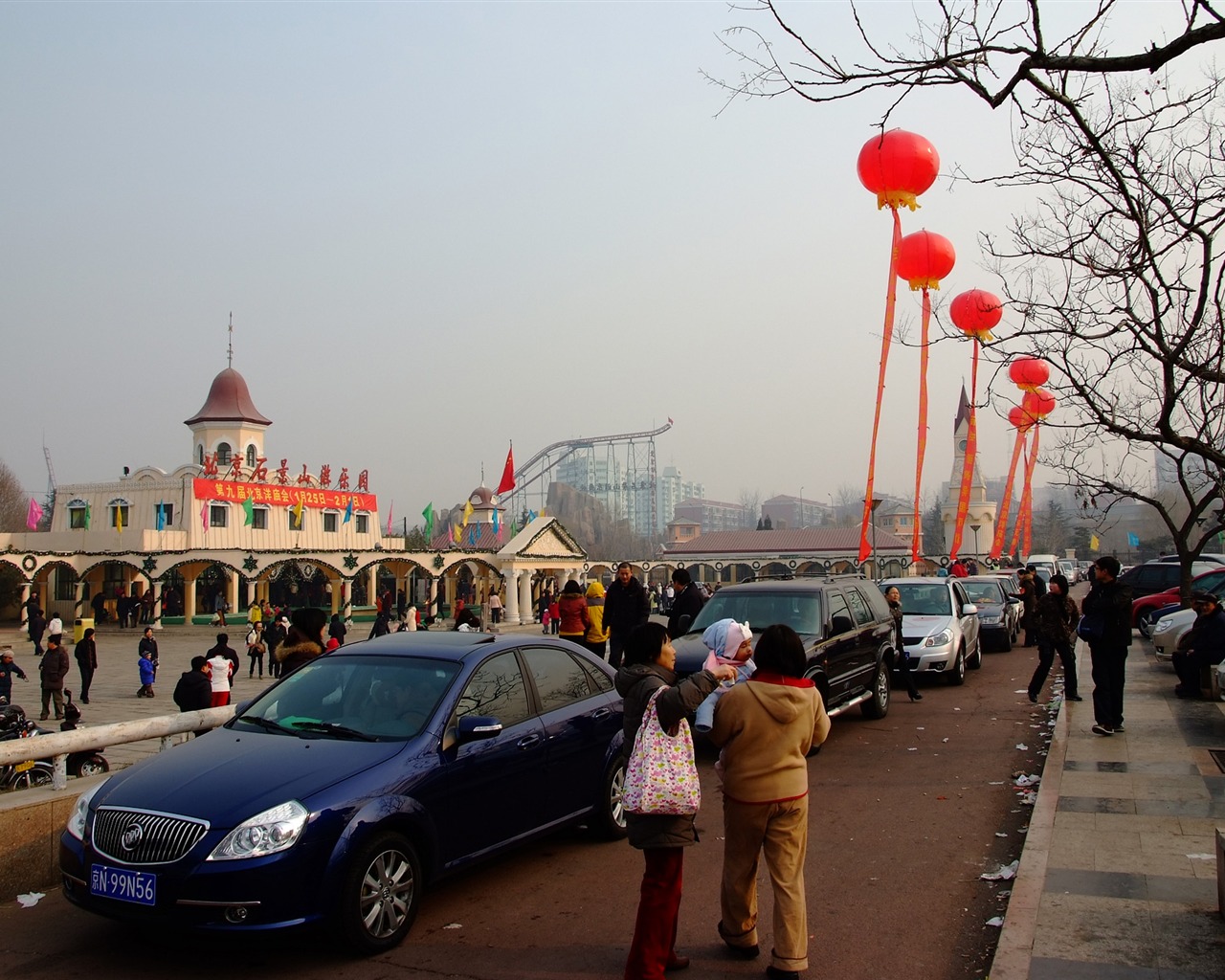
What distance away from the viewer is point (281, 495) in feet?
156

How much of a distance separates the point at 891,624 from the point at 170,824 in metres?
10.7

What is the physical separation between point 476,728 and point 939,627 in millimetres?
12311

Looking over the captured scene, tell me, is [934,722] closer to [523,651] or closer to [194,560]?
[523,651]

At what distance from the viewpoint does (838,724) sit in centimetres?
1257

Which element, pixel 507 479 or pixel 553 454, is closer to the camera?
pixel 507 479

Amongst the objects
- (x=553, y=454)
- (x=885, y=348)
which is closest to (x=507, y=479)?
(x=885, y=348)

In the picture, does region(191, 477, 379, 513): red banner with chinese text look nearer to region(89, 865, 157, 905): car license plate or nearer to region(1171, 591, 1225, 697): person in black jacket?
region(1171, 591, 1225, 697): person in black jacket

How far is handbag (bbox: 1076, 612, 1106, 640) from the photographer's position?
1044cm

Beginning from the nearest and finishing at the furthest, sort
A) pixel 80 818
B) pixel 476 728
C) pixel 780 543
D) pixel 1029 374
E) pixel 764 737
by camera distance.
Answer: pixel 764 737 → pixel 80 818 → pixel 476 728 → pixel 1029 374 → pixel 780 543

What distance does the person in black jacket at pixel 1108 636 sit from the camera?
10344 millimetres

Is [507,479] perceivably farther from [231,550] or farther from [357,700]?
[357,700]

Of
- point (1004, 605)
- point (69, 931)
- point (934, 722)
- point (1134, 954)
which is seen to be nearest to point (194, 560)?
point (1004, 605)

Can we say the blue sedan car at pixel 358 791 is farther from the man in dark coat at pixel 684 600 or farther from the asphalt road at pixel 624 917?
the man in dark coat at pixel 684 600

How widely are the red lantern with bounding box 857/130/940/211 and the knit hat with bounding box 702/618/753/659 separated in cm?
1444
